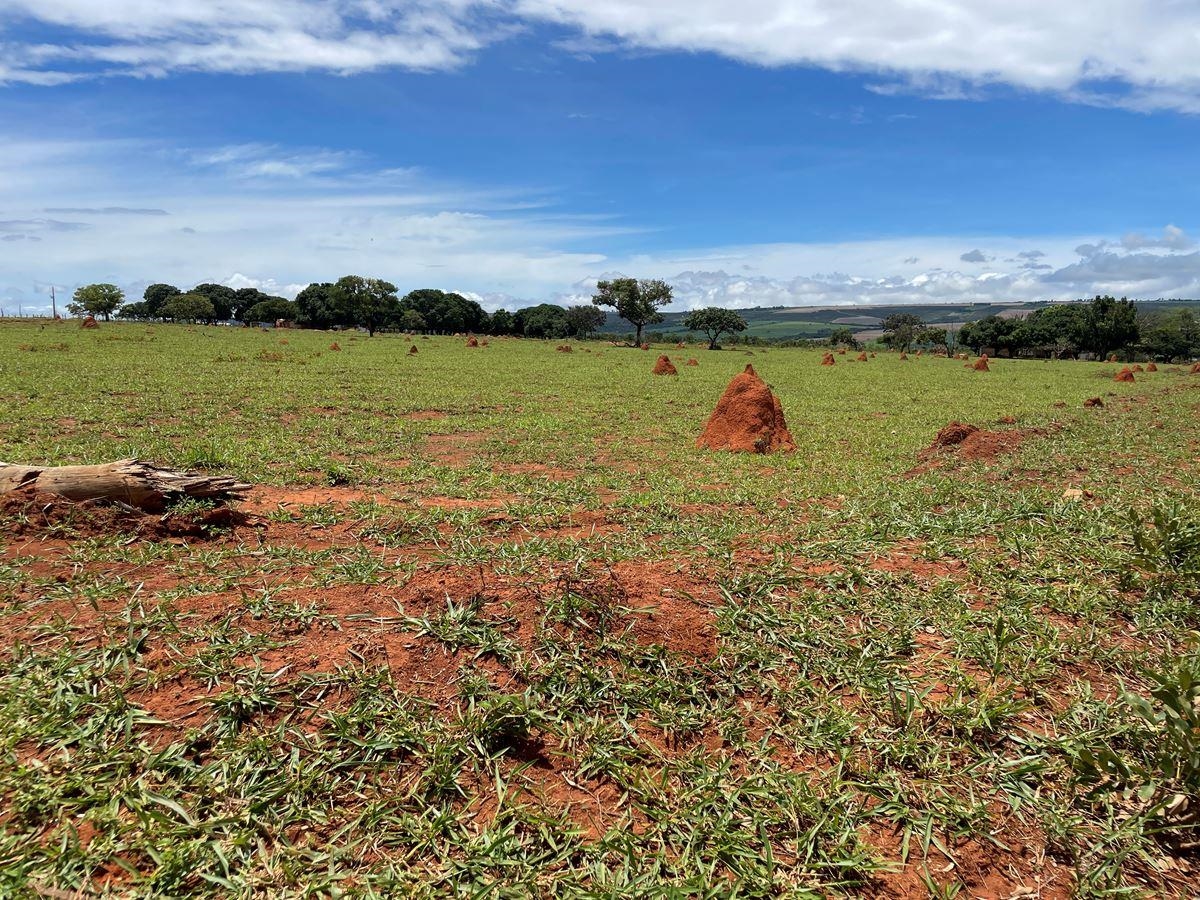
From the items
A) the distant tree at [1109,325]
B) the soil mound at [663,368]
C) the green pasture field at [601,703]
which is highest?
the distant tree at [1109,325]

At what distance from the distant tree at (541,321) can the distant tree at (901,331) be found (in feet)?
157

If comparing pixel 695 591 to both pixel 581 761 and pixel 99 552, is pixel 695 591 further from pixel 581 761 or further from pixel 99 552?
pixel 99 552

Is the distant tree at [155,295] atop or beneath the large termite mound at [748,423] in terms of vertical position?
atop

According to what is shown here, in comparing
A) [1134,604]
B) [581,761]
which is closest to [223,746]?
[581,761]

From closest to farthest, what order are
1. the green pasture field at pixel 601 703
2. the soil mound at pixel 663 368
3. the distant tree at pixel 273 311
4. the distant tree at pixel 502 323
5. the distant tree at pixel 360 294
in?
the green pasture field at pixel 601 703 → the soil mound at pixel 663 368 → the distant tree at pixel 360 294 → the distant tree at pixel 273 311 → the distant tree at pixel 502 323

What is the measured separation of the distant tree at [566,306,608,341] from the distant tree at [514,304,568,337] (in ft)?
4.65

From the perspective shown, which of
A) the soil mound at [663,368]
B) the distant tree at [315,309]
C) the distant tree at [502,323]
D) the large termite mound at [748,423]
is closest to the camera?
the large termite mound at [748,423]

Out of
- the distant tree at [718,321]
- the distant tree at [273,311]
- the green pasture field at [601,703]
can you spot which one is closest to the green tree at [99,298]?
the distant tree at [273,311]

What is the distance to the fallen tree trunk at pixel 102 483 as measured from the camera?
5543 mm

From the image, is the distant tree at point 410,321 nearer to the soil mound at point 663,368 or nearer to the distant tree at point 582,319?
the distant tree at point 582,319

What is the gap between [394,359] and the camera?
30062 mm

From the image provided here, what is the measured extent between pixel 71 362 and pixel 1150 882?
26600mm

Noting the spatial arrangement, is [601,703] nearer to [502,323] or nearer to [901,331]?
[901,331]

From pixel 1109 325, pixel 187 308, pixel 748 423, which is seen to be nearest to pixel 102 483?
pixel 748 423
